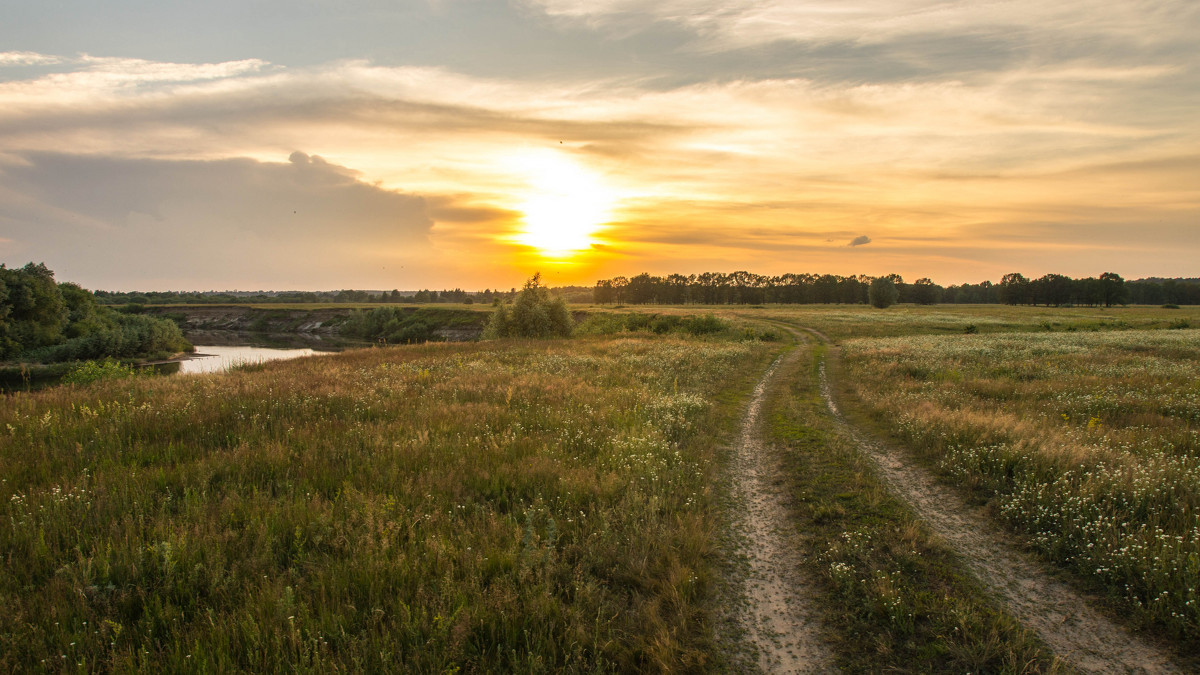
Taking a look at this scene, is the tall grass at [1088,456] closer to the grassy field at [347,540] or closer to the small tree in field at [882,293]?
the grassy field at [347,540]

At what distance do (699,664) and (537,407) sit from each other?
926 cm

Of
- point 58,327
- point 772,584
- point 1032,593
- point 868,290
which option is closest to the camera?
point 1032,593

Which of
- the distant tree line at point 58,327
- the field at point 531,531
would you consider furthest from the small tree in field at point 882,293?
the distant tree line at point 58,327

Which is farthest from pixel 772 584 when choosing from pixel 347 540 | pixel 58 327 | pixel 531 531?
pixel 58 327

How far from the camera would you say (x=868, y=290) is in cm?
13975

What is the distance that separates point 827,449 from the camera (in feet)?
35.8

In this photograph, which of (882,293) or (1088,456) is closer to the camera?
(1088,456)

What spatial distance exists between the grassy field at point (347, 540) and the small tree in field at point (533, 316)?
1461 inches

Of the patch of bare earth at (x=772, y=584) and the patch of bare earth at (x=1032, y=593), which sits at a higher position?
the patch of bare earth at (x=1032, y=593)

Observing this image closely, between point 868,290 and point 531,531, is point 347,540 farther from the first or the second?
point 868,290

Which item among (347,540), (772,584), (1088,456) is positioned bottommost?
(772,584)

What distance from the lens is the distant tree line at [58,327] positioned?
44438 millimetres

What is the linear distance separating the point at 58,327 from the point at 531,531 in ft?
228

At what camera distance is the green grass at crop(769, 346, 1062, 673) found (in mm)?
4500
